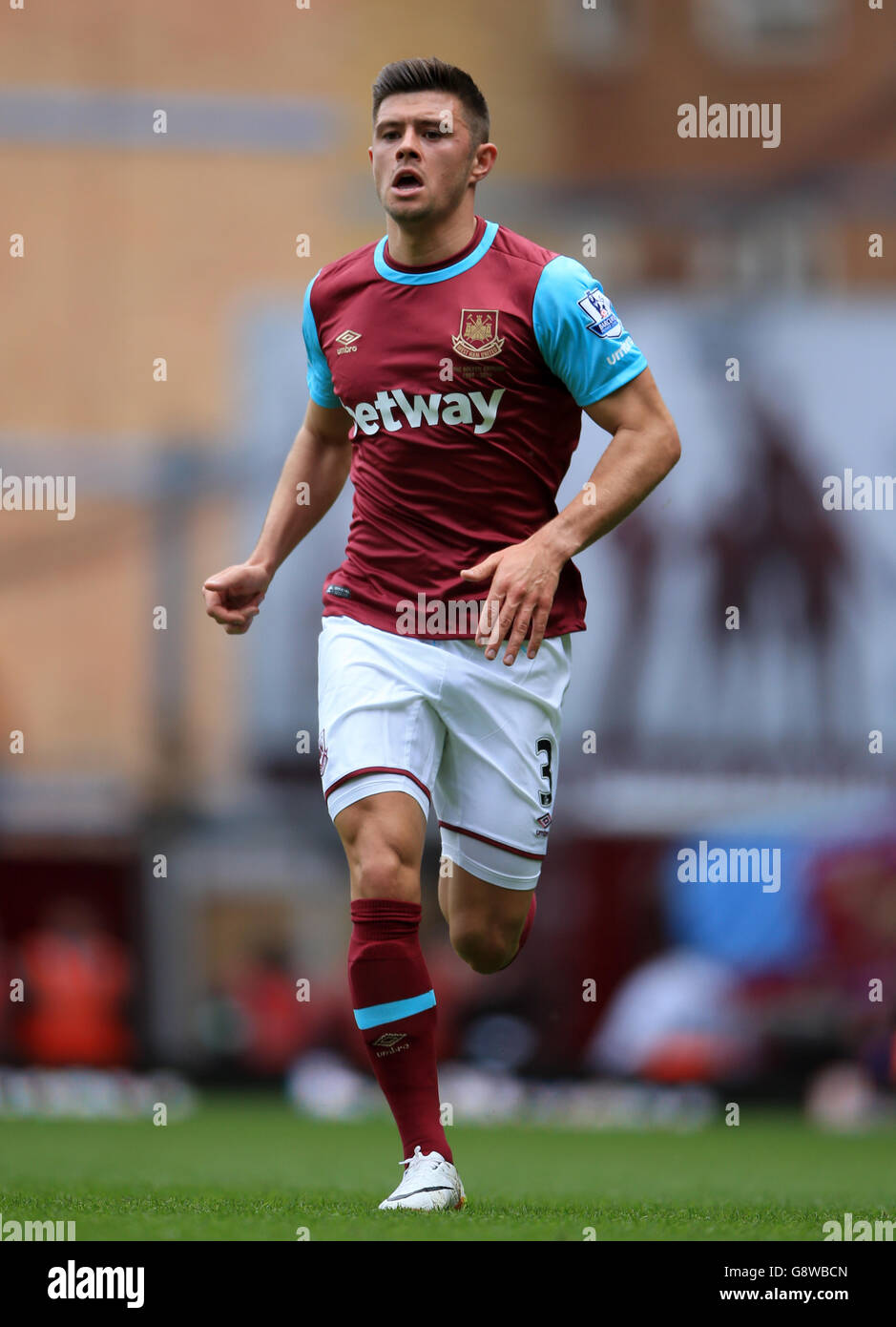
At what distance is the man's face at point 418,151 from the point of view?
5254mm

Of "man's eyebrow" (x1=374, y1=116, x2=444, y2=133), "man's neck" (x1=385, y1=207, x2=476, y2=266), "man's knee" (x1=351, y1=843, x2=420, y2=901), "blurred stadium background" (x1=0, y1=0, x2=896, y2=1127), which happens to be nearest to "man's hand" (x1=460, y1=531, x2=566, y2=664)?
"man's knee" (x1=351, y1=843, x2=420, y2=901)

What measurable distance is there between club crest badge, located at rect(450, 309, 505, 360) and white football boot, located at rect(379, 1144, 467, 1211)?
200cm

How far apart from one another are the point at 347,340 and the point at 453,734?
108 centimetres

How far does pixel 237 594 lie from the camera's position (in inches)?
221

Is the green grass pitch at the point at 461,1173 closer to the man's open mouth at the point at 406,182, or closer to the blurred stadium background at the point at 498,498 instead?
the blurred stadium background at the point at 498,498

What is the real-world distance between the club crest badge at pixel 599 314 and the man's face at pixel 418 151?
1.46ft

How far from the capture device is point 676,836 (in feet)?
53.0

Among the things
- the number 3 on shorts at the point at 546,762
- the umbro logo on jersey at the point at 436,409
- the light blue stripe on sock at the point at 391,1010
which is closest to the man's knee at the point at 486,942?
the number 3 on shorts at the point at 546,762

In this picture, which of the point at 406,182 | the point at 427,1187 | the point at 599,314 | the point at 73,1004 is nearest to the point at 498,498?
the point at 599,314

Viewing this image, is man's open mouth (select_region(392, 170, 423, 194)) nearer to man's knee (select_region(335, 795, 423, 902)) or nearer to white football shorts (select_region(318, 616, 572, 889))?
white football shorts (select_region(318, 616, 572, 889))

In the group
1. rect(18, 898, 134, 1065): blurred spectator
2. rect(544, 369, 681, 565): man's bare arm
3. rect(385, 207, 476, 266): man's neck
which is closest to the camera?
rect(544, 369, 681, 565): man's bare arm

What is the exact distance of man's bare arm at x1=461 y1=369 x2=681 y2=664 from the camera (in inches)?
197

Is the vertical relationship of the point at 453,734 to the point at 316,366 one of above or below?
below

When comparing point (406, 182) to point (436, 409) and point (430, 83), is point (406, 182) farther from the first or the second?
point (436, 409)
